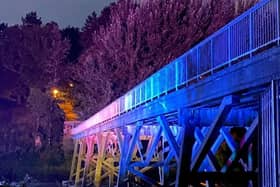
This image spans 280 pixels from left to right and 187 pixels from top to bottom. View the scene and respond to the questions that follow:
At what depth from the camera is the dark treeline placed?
45438mm

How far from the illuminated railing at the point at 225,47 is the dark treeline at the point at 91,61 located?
2918 cm

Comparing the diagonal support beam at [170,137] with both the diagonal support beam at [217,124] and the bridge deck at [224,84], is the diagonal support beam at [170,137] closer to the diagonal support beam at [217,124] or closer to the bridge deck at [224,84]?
the bridge deck at [224,84]

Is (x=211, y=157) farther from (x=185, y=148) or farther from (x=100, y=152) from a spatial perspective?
(x=100, y=152)

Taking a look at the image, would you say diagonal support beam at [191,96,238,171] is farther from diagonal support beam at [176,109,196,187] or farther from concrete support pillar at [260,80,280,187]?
concrete support pillar at [260,80,280,187]

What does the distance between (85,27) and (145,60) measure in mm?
19348

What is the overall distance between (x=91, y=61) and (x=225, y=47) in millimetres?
39397

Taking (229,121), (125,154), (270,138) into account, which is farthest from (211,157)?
(125,154)

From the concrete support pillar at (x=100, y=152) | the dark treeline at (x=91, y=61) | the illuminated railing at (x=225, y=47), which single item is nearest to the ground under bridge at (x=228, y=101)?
the illuminated railing at (x=225, y=47)

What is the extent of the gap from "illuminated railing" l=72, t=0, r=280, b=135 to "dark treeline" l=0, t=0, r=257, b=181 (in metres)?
29.2

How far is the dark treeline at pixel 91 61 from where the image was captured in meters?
45.4

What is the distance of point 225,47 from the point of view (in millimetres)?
10727

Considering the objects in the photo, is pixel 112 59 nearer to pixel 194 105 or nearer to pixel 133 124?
pixel 133 124

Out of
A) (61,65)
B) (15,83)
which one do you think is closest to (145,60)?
(61,65)

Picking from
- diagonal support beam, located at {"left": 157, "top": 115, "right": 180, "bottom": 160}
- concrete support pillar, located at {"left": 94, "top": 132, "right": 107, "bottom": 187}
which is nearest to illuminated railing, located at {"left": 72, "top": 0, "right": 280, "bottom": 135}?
diagonal support beam, located at {"left": 157, "top": 115, "right": 180, "bottom": 160}
